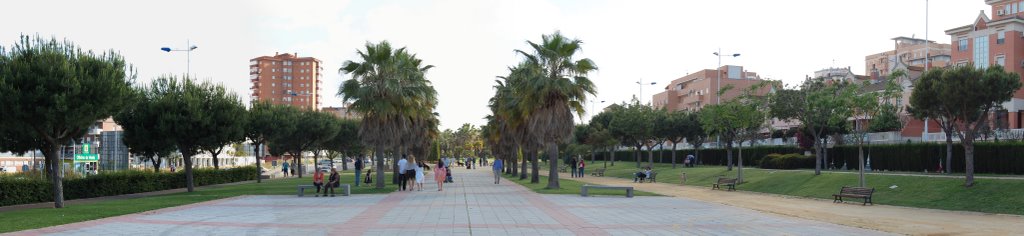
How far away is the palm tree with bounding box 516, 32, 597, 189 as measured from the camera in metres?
31.8

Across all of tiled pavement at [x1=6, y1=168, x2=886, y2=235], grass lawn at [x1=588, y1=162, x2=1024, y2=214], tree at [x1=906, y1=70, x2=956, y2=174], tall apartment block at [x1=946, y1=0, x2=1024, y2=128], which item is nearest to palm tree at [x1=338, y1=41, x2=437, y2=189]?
tiled pavement at [x1=6, y1=168, x2=886, y2=235]

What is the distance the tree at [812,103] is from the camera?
34062 millimetres

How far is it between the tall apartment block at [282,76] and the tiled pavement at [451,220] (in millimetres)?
157203

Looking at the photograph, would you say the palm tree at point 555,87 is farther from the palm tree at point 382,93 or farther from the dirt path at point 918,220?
the dirt path at point 918,220

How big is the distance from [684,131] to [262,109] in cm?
3549

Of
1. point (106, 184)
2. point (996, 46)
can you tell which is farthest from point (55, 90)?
point (996, 46)

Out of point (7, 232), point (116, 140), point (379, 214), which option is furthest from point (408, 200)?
point (116, 140)

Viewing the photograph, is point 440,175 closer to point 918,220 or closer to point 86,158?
point 918,220

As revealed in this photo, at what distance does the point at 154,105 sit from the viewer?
32.3 metres

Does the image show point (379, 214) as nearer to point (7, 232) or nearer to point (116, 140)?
point (7, 232)

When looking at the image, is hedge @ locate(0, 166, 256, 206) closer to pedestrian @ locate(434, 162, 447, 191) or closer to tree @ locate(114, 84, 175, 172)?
tree @ locate(114, 84, 175, 172)

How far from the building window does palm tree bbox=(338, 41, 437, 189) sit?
147ft

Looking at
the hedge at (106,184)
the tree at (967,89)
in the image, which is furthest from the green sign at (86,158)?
the tree at (967,89)

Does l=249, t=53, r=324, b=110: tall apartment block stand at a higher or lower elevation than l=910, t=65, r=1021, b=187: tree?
higher
